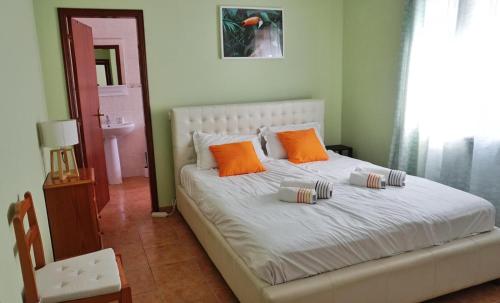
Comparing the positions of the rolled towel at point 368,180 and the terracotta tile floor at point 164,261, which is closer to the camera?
the terracotta tile floor at point 164,261

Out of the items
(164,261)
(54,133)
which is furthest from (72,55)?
(164,261)

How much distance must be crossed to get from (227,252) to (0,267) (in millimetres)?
1358

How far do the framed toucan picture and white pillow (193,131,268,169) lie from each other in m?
0.92

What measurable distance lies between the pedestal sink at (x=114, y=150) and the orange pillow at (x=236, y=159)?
2.10 metres

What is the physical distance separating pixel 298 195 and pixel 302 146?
1426 millimetres

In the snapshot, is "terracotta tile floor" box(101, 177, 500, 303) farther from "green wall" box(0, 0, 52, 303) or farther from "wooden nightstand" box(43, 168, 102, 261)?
"green wall" box(0, 0, 52, 303)

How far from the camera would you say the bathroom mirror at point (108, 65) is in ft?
18.1

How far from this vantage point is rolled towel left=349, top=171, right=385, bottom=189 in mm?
3105

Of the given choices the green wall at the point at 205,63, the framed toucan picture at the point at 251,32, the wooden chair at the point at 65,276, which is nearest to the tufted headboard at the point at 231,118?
the green wall at the point at 205,63

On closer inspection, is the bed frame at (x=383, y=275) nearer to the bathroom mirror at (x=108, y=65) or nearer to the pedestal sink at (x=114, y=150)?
the pedestal sink at (x=114, y=150)

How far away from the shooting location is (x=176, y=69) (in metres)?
4.19

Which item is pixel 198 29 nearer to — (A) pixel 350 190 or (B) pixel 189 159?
(B) pixel 189 159

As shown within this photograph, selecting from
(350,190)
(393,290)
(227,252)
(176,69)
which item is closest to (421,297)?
(393,290)

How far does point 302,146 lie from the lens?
4180mm
